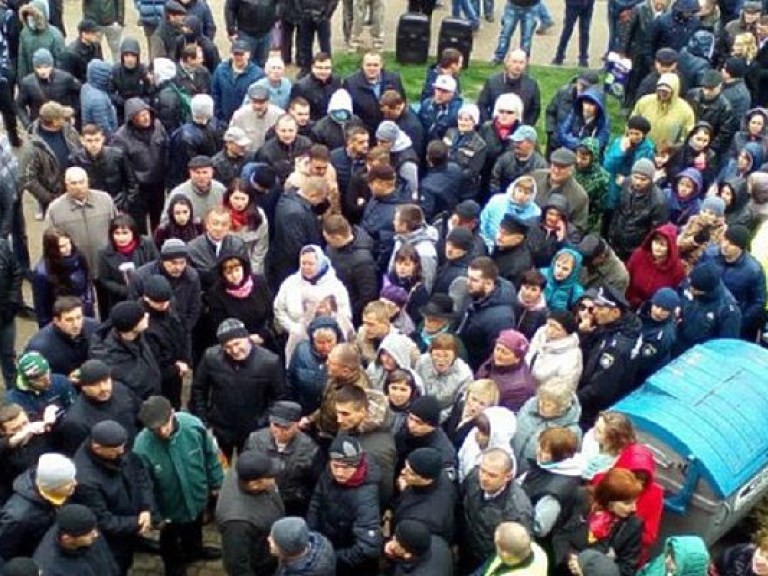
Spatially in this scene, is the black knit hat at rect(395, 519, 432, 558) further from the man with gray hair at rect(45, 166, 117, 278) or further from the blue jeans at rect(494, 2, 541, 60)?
the blue jeans at rect(494, 2, 541, 60)

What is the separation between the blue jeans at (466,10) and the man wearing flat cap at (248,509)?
1156 cm

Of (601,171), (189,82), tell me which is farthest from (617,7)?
(189,82)

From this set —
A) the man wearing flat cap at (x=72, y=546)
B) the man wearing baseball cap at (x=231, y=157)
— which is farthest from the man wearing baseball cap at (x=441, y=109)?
the man wearing flat cap at (x=72, y=546)

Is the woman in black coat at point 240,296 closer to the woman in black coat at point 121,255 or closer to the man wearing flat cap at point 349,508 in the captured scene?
the woman in black coat at point 121,255

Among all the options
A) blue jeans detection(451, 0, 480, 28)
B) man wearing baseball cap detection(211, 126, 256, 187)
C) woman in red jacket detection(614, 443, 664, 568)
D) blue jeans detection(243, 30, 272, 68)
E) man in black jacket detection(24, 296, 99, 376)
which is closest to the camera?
woman in red jacket detection(614, 443, 664, 568)

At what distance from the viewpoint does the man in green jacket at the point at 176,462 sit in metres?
6.76

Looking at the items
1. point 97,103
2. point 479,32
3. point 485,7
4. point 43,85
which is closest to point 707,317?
point 97,103

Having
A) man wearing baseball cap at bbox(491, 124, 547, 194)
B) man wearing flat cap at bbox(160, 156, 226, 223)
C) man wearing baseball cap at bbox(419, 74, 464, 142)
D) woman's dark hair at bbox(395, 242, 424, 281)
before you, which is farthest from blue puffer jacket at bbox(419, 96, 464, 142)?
woman's dark hair at bbox(395, 242, 424, 281)

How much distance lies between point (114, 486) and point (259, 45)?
852 cm

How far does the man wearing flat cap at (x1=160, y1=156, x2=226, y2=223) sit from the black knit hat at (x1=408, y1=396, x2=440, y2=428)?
130 inches

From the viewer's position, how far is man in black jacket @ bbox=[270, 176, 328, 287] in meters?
9.10

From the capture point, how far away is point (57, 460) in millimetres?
6188

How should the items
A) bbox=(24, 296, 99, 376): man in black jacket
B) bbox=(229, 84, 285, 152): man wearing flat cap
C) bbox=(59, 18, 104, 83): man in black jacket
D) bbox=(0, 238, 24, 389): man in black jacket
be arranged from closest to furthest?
bbox=(24, 296, 99, 376): man in black jacket < bbox=(0, 238, 24, 389): man in black jacket < bbox=(229, 84, 285, 152): man wearing flat cap < bbox=(59, 18, 104, 83): man in black jacket

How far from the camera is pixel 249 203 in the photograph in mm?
9078
